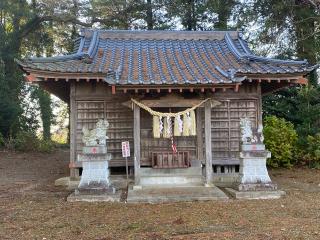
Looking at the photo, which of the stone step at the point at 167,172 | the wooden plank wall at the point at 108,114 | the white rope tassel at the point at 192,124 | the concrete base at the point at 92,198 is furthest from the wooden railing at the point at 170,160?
the concrete base at the point at 92,198

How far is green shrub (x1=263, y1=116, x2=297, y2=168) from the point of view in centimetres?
1529

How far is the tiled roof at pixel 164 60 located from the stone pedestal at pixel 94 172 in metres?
1.81

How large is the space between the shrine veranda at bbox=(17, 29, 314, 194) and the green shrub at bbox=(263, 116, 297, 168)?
3278 millimetres

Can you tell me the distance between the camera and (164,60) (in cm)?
1223

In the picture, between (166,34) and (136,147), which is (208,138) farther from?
(166,34)

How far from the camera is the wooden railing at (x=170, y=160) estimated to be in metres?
11.0

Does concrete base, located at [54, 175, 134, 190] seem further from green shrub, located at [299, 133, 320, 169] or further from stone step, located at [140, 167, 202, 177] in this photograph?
green shrub, located at [299, 133, 320, 169]

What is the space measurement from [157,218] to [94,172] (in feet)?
8.52

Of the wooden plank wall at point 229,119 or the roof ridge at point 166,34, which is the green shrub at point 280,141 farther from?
the roof ridge at point 166,34

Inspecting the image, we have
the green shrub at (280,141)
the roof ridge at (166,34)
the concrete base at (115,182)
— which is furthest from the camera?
the green shrub at (280,141)

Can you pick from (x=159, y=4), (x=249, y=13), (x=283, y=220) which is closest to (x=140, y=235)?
(x=283, y=220)

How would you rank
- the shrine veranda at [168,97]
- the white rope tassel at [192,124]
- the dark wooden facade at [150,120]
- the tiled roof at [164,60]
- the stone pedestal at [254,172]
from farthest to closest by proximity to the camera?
the dark wooden facade at [150,120] → the white rope tassel at [192,124] → the tiled roof at [164,60] → the shrine veranda at [168,97] → the stone pedestal at [254,172]

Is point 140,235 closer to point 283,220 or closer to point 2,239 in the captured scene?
point 2,239

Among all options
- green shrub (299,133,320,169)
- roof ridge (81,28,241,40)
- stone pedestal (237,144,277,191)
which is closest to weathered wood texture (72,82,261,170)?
stone pedestal (237,144,277,191)
